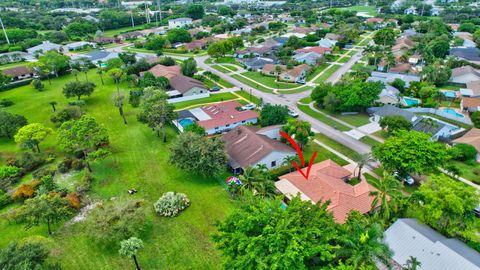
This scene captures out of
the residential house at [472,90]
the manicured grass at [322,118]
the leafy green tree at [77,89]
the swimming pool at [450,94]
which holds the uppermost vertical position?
the leafy green tree at [77,89]

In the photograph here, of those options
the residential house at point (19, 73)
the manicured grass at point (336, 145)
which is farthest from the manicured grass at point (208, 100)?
the residential house at point (19, 73)

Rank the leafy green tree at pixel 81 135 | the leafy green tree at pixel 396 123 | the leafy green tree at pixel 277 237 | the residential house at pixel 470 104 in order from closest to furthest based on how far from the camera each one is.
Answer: the leafy green tree at pixel 277 237
the leafy green tree at pixel 81 135
the leafy green tree at pixel 396 123
the residential house at pixel 470 104

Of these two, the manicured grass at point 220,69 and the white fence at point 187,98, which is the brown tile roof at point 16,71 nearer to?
the white fence at point 187,98

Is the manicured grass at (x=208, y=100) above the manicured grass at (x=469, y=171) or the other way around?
above

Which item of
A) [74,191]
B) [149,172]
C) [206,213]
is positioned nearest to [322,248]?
[206,213]

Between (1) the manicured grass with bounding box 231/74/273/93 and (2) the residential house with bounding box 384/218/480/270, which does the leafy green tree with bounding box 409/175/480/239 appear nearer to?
(2) the residential house with bounding box 384/218/480/270

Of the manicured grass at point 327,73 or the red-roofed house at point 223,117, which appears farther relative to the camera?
the manicured grass at point 327,73

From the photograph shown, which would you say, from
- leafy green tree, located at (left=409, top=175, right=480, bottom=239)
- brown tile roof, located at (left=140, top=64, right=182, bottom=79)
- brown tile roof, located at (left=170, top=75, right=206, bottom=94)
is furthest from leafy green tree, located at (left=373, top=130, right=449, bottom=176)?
brown tile roof, located at (left=140, top=64, right=182, bottom=79)

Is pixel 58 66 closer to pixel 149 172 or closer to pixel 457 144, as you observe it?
pixel 149 172
